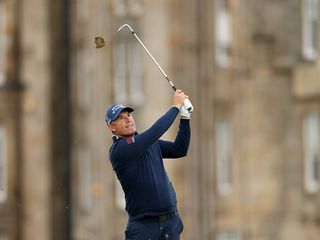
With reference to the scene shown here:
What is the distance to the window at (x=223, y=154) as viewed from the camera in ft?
167

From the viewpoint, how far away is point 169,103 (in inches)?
1924

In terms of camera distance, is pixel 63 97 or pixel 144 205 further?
pixel 63 97

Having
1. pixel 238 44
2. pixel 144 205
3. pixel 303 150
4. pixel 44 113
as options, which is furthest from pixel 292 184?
pixel 144 205

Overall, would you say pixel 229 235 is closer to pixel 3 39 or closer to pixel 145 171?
pixel 3 39

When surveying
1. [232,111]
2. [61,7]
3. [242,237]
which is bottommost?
[242,237]

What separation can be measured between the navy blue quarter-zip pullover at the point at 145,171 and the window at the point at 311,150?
117 ft

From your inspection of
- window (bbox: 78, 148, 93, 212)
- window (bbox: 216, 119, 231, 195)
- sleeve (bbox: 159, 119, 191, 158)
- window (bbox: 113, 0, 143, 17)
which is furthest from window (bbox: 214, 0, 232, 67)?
sleeve (bbox: 159, 119, 191, 158)

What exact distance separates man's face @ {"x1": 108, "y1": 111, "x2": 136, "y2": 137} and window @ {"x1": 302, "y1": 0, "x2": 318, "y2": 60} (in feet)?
115

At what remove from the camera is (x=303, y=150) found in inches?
2053

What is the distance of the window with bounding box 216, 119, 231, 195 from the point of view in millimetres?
50934

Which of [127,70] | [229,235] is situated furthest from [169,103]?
[229,235]

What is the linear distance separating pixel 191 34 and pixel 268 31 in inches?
110

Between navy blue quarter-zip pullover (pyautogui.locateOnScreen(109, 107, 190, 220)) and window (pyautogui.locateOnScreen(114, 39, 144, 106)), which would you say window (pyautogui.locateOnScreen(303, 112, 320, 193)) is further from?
navy blue quarter-zip pullover (pyautogui.locateOnScreen(109, 107, 190, 220))

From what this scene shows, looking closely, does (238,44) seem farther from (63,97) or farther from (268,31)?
(63,97)
